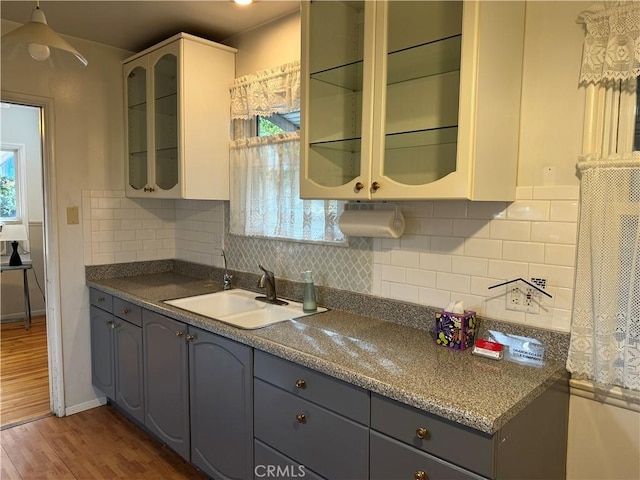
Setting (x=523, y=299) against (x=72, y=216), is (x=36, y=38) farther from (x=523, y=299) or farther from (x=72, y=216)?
(x=523, y=299)

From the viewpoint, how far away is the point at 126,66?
9.84 ft

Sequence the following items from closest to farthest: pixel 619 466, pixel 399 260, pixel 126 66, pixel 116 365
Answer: pixel 619 466 < pixel 399 260 < pixel 116 365 < pixel 126 66

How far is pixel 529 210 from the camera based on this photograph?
63.5 inches

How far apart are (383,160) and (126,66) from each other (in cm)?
221

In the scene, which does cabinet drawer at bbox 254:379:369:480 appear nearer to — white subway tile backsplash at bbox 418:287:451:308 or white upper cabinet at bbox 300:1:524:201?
white subway tile backsplash at bbox 418:287:451:308

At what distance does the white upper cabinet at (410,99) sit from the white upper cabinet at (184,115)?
922 millimetres

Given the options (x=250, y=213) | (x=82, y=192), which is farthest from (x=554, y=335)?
(x=82, y=192)

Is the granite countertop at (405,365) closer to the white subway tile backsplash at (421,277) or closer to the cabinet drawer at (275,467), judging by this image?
the white subway tile backsplash at (421,277)

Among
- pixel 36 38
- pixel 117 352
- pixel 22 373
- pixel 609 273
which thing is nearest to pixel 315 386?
pixel 609 273

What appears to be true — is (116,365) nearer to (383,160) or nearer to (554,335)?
(383,160)

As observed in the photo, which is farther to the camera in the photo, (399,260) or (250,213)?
(250,213)

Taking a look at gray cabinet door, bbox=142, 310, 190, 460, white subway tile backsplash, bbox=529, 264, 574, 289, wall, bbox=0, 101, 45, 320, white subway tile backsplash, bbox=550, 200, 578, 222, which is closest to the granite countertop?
gray cabinet door, bbox=142, 310, 190, 460

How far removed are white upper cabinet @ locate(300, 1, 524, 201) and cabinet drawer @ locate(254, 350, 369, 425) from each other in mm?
679

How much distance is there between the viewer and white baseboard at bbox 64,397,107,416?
297cm
